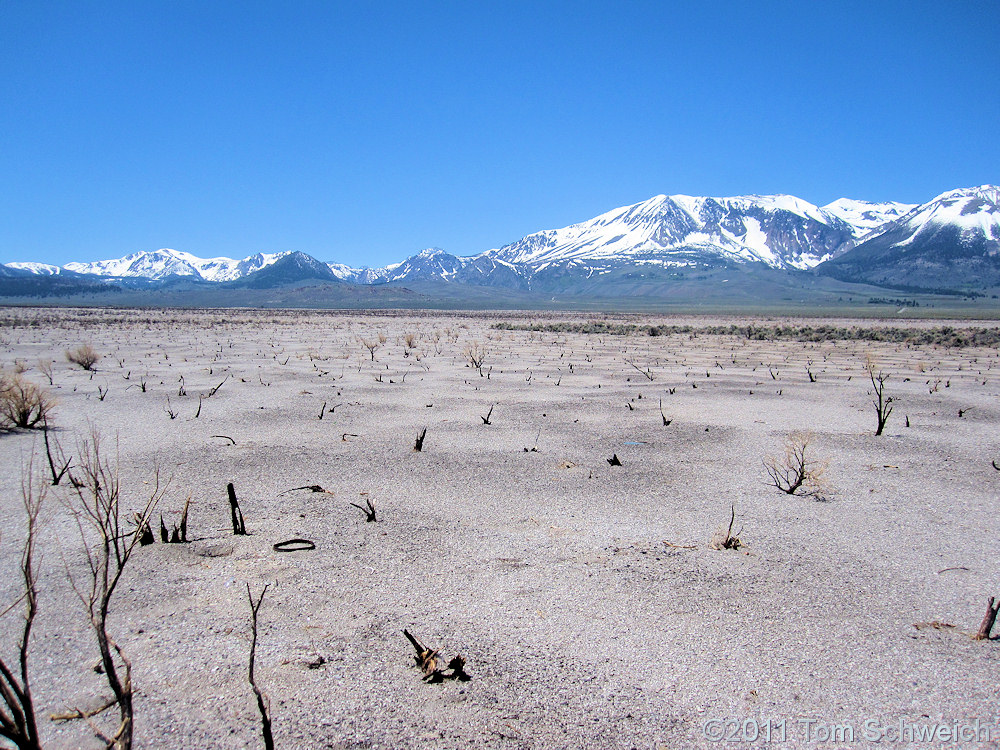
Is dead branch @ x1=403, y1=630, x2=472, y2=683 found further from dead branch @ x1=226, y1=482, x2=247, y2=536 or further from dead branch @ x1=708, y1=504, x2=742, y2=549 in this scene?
Result: dead branch @ x1=708, y1=504, x2=742, y2=549

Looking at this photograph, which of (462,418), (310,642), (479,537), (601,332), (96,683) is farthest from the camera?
(601,332)

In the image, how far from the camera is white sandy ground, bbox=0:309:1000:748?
2.38 m

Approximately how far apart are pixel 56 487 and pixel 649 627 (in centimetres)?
448

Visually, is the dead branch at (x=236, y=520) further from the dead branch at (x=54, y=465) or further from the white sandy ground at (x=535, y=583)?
the dead branch at (x=54, y=465)

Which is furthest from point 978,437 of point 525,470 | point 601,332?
point 601,332

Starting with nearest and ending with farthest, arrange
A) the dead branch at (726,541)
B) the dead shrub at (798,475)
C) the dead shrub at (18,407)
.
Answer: the dead branch at (726,541)
the dead shrub at (798,475)
the dead shrub at (18,407)

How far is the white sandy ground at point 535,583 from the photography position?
2383mm

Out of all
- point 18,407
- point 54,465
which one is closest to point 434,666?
point 54,465

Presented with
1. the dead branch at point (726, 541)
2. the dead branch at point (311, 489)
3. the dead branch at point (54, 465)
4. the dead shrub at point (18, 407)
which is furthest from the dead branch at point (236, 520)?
the dead shrub at point (18, 407)

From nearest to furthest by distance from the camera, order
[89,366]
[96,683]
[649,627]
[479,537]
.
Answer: [96,683]
[649,627]
[479,537]
[89,366]

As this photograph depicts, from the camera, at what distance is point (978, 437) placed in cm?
682

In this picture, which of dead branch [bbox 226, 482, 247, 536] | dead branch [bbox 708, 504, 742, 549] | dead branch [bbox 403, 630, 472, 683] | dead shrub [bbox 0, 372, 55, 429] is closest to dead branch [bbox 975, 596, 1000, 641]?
dead branch [bbox 708, 504, 742, 549]

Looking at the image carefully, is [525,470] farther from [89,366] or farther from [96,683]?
[89,366]

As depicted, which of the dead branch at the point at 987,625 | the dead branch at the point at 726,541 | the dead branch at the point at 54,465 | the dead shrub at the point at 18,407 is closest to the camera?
the dead branch at the point at 987,625
